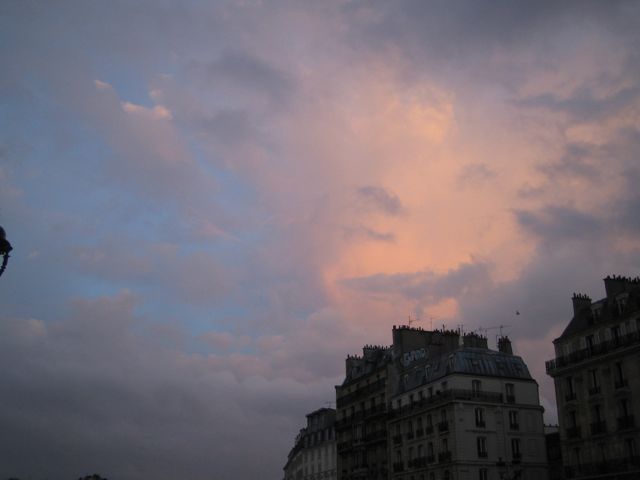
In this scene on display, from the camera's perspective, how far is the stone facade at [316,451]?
292 ft

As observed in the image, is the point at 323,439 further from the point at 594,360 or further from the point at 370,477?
the point at 594,360

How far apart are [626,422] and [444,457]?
61.3 feet

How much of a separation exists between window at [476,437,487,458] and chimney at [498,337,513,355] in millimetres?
10845

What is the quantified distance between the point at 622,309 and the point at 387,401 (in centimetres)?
2976

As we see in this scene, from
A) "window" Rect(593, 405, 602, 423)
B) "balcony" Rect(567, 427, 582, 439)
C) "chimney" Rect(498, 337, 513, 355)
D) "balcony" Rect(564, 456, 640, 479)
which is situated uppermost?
"chimney" Rect(498, 337, 513, 355)

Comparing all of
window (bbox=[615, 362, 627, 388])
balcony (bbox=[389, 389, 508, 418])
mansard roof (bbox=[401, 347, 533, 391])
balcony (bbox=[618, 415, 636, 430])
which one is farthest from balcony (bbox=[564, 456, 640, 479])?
mansard roof (bbox=[401, 347, 533, 391])

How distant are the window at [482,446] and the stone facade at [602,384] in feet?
34.9

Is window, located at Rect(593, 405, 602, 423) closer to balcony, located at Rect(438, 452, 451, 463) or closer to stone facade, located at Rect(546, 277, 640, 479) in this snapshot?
stone facade, located at Rect(546, 277, 640, 479)

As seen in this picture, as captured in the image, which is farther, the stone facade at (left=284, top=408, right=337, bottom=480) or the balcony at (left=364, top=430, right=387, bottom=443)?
the stone facade at (left=284, top=408, right=337, bottom=480)

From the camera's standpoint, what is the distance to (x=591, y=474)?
161 ft

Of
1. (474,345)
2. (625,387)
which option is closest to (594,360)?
(625,387)

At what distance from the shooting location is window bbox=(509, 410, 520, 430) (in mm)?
63844

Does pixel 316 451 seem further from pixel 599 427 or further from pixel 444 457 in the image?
pixel 599 427

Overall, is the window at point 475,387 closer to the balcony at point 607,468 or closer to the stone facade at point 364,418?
the stone facade at point 364,418
